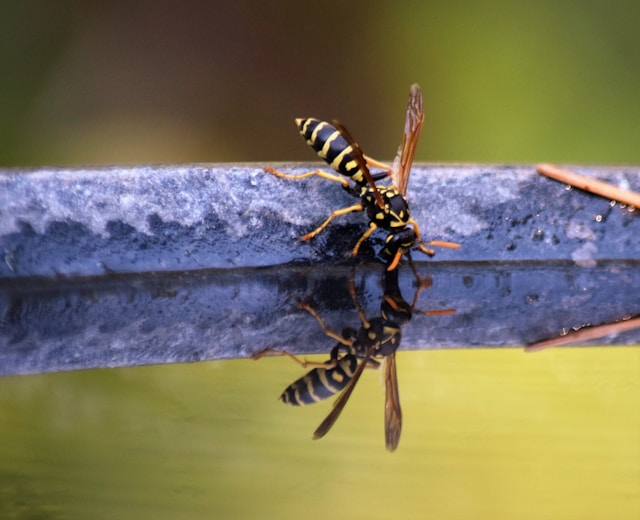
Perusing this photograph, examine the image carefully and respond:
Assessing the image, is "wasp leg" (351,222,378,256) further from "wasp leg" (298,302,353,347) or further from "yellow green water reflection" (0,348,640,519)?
"yellow green water reflection" (0,348,640,519)

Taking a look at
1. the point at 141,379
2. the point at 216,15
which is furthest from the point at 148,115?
the point at 141,379

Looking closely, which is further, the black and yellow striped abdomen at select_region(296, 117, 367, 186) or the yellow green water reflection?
the black and yellow striped abdomen at select_region(296, 117, 367, 186)

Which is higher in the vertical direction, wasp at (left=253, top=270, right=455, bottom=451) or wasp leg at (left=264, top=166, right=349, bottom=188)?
wasp leg at (left=264, top=166, right=349, bottom=188)

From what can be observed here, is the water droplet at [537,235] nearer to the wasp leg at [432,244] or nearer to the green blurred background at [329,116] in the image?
the wasp leg at [432,244]

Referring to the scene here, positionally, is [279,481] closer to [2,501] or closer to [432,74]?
[2,501]

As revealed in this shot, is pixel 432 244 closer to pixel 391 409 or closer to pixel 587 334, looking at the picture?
pixel 587 334

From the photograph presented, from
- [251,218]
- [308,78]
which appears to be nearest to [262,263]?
[251,218]

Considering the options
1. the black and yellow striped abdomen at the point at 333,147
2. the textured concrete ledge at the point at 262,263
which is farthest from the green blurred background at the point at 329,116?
the black and yellow striped abdomen at the point at 333,147

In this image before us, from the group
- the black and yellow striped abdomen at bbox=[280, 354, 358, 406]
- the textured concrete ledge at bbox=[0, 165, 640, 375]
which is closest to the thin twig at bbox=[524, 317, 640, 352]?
the textured concrete ledge at bbox=[0, 165, 640, 375]
